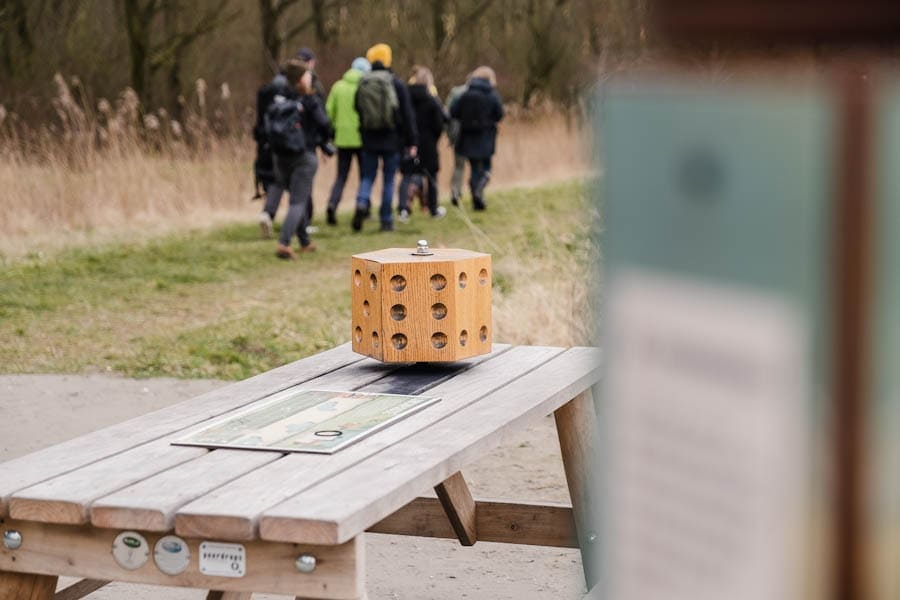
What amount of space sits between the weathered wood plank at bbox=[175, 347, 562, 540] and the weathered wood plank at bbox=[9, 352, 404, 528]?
0.06 metres

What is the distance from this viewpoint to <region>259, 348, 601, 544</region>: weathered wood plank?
2016 mm

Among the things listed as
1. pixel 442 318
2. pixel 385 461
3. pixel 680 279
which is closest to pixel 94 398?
pixel 442 318

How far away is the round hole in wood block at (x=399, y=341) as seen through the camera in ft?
10.7

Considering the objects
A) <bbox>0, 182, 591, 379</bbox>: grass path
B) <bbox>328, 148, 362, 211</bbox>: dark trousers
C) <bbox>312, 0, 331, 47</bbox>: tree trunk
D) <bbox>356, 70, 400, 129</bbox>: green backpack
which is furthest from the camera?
<bbox>312, 0, 331, 47</bbox>: tree trunk

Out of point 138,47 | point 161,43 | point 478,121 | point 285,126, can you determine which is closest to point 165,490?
point 285,126

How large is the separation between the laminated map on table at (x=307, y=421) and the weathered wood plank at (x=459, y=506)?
65cm

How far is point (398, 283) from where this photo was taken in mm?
3246

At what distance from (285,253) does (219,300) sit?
1741 mm

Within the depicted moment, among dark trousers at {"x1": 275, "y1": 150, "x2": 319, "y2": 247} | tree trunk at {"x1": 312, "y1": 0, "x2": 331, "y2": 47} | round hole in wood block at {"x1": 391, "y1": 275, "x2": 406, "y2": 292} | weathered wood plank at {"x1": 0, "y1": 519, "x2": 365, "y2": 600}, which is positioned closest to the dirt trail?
round hole in wood block at {"x1": 391, "y1": 275, "x2": 406, "y2": 292}

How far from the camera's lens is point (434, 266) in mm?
3240

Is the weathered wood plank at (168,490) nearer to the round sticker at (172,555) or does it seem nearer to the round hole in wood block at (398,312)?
the round sticker at (172,555)

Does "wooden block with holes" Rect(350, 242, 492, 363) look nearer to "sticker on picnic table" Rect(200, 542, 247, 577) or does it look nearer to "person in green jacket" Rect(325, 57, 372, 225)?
"sticker on picnic table" Rect(200, 542, 247, 577)

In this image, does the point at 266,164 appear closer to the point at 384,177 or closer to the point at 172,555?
the point at 384,177

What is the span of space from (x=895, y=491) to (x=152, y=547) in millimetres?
1775
